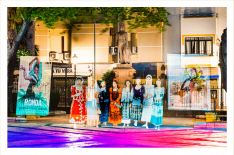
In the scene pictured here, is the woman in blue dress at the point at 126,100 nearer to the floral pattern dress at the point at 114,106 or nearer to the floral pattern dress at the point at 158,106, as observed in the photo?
the floral pattern dress at the point at 114,106

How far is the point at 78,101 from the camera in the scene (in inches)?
331

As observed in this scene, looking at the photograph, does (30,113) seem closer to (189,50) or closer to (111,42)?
(111,42)

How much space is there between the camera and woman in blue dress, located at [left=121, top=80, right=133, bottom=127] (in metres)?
8.42

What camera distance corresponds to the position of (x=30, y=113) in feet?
27.7

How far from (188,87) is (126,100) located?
995 millimetres

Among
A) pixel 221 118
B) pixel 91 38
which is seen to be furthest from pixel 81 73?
pixel 221 118

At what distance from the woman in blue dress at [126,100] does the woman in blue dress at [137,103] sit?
6 centimetres

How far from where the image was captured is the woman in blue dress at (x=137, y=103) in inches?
332

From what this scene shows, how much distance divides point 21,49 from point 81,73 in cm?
98

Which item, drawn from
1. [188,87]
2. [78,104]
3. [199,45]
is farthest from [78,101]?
[199,45]

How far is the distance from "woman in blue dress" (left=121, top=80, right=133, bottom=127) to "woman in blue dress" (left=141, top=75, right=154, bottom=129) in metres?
0.23

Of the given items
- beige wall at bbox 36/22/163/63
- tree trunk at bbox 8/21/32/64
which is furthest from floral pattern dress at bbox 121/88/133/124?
tree trunk at bbox 8/21/32/64

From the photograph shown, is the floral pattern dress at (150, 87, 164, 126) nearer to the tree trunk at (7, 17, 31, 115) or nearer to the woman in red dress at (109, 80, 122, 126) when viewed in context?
the woman in red dress at (109, 80, 122, 126)

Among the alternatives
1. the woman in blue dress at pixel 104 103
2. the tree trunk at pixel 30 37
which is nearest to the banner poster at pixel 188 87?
the woman in blue dress at pixel 104 103
